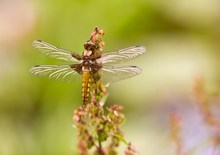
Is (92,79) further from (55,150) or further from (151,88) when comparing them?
(151,88)

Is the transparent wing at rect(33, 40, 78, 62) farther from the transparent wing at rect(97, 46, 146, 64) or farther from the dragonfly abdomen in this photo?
the dragonfly abdomen

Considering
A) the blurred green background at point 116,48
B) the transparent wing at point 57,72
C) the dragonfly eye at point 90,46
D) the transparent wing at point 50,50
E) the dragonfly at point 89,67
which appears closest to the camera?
the dragonfly eye at point 90,46

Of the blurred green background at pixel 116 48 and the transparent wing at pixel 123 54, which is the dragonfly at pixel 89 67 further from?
the blurred green background at pixel 116 48

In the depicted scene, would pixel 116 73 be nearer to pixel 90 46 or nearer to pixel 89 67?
pixel 89 67

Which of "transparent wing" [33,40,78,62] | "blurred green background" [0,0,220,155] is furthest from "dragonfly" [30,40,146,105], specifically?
"blurred green background" [0,0,220,155]

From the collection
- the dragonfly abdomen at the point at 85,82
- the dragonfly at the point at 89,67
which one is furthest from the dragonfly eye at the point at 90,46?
the dragonfly abdomen at the point at 85,82

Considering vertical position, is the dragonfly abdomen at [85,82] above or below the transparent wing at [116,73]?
below
